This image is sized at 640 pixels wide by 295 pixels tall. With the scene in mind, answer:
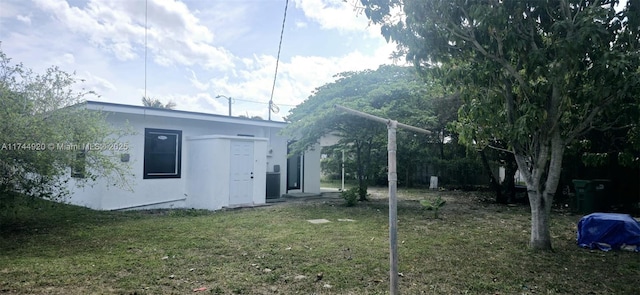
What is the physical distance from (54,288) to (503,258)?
5.13 meters

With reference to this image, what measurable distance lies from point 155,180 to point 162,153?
0.73m

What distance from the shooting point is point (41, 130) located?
566 cm

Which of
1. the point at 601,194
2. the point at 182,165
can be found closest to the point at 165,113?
the point at 182,165

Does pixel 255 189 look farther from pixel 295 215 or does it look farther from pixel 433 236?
pixel 433 236

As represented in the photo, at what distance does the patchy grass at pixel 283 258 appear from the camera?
3703 mm

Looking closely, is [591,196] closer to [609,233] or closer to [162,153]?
[609,233]

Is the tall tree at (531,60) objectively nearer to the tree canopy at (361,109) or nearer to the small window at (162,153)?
the tree canopy at (361,109)

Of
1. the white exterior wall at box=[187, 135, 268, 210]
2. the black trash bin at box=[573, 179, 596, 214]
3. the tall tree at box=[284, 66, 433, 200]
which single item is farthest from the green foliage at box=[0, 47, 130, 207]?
the black trash bin at box=[573, 179, 596, 214]

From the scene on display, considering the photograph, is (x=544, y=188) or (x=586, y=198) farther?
(x=586, y=198)

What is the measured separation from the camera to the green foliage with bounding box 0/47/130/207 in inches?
217

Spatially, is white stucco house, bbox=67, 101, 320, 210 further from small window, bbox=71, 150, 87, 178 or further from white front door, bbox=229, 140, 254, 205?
small window, bbox=71, 150, 87, 178

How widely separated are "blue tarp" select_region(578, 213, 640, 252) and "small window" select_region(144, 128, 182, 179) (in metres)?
9.14

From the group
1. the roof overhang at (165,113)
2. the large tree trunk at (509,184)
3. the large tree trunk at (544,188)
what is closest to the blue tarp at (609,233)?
the large tree trunk at (544,188)

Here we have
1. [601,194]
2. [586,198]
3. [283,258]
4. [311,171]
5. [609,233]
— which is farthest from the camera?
[311,171]
